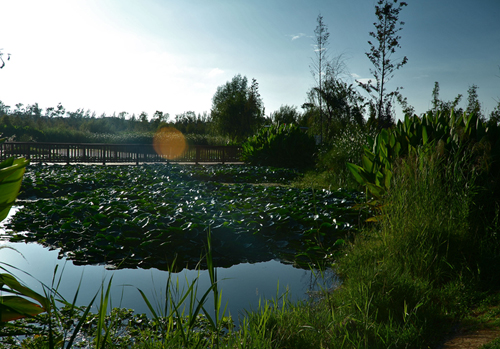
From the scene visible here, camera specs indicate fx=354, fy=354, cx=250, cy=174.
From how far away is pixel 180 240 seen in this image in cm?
424

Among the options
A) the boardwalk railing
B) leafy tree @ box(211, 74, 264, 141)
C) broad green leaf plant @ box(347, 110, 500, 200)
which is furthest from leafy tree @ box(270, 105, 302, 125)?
broad green leaf plant @ box(347, 110, 500, 200)

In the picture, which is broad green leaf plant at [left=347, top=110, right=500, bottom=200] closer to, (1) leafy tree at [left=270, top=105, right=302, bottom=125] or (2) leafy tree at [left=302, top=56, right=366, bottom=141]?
(2) leafy tree at [left=302, top=56, right=366, bottom=141]

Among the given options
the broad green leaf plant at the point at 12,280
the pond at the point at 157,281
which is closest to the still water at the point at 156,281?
the pond at the point at 157,281

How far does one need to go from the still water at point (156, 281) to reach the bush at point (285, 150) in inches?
382

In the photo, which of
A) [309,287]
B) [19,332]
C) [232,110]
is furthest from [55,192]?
[232,110]

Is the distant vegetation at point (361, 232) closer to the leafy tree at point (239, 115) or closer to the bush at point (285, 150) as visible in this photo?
the bush at point (285, 150)

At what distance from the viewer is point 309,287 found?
3240mm

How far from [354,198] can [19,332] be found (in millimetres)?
4476

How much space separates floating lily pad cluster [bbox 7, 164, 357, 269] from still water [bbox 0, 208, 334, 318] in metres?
0.20

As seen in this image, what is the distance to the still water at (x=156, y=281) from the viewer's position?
9.63 ft

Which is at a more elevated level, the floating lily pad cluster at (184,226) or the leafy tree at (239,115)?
the leafy tree at (239,115)

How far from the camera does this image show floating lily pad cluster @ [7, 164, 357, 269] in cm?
405

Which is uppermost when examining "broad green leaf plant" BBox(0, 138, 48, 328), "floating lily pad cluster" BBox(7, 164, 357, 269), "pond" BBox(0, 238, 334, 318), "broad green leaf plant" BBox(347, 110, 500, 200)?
"broad green leaf plant" BBox(347, 110, 500, 200)

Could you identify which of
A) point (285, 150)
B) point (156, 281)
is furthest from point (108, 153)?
point (156, 281)
